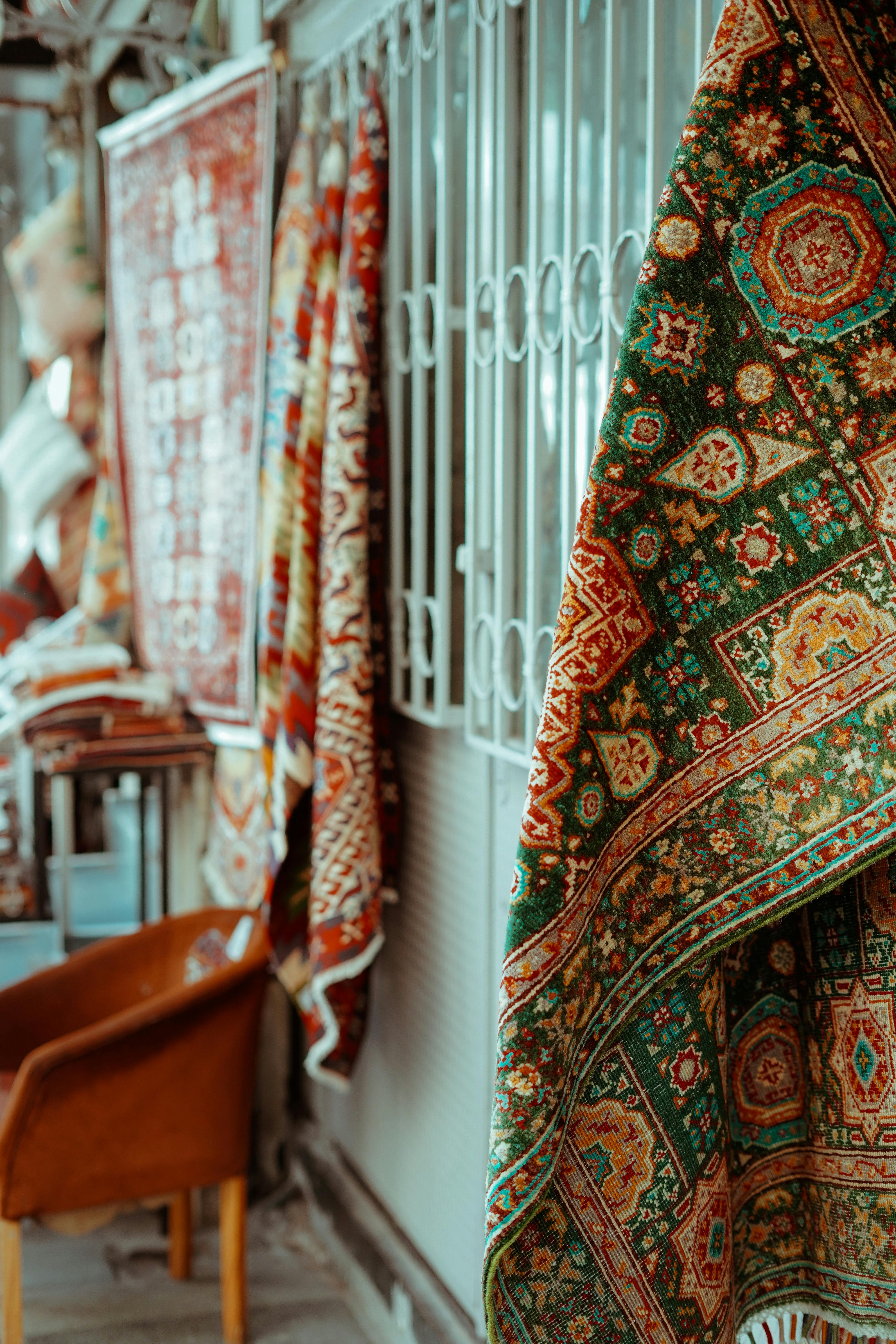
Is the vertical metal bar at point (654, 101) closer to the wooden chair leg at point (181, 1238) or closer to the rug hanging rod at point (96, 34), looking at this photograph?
the rug hanging rod at point (96, 34)

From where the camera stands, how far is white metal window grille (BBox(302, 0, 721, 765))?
4.94 feet

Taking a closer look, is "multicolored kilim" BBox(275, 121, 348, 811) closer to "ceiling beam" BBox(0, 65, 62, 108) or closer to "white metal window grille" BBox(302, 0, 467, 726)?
"white metal window grille" BBox(302, 0, 467, 726)

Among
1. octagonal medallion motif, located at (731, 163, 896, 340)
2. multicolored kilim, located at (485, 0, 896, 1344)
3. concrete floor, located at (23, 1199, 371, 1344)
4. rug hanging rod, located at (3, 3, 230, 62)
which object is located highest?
rug hanging rod, located at (3, 3, 230, 62)

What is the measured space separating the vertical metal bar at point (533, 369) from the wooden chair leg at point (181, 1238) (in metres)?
1.38

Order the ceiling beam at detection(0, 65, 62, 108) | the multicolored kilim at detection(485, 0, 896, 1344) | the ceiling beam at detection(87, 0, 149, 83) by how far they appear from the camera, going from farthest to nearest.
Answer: the ceiling beam at detection(0, 65, 62, 108) < the ceiling beam at detection(87, 0, 149, 83) < the multicolored kilim at detection(485, 0, 896, 1344)

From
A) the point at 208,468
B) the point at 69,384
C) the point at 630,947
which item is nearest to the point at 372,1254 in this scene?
the point at 208,468

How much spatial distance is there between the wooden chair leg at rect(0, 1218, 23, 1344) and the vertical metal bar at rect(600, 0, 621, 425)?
5.42 feet

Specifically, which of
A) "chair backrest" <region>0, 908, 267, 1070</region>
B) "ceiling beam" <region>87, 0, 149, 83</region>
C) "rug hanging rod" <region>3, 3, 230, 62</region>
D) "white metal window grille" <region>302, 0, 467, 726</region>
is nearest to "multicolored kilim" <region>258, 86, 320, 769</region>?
"white metal window grille" <region>302, 0, 467, 726</region>

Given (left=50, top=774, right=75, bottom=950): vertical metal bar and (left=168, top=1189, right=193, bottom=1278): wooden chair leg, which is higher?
(left=50, top=774, right=75, bottom=950): vertical metal bar

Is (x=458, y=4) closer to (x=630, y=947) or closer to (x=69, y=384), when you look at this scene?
(x=630, y=947)

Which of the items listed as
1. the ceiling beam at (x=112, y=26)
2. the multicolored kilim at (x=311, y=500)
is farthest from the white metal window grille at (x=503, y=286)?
the ceiling beam at (x=112, y=26)

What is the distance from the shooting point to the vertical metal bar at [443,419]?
6.28ft

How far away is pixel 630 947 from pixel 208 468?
2.03 m

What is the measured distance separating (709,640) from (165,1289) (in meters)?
2.18
